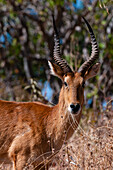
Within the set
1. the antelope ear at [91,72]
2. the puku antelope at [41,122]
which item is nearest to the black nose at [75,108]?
the puku antelope at [41,122]

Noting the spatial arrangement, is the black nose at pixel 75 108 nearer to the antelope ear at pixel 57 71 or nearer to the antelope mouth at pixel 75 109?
the antelope mouth at pixel 75 109

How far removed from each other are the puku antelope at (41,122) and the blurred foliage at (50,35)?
5794 millimetres

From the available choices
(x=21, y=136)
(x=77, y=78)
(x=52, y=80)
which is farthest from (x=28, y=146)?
(x=52, y=80)

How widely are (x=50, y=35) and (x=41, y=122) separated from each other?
831cm

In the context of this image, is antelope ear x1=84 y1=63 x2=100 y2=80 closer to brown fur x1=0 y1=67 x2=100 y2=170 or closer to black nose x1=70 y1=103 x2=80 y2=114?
brown fur x1=0 y1=67 x2=100 y2=170

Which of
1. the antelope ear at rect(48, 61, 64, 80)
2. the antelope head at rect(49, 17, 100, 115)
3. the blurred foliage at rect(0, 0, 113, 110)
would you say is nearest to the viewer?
the antelope head at rect(49, 17, 100, 115)

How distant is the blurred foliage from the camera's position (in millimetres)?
12977

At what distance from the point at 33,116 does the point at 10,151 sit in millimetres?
837

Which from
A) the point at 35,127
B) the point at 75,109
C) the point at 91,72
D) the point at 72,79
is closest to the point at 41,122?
the point at 35,127

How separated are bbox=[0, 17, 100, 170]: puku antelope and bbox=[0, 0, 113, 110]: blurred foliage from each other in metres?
5.79

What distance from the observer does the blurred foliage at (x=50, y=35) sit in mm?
12977

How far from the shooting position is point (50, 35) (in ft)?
45.1

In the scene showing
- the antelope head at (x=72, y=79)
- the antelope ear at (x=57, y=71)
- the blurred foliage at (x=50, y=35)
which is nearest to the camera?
the antelope head at (x=72, y=79)

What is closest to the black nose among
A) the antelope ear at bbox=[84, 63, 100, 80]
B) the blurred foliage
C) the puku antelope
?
the puku antelope
